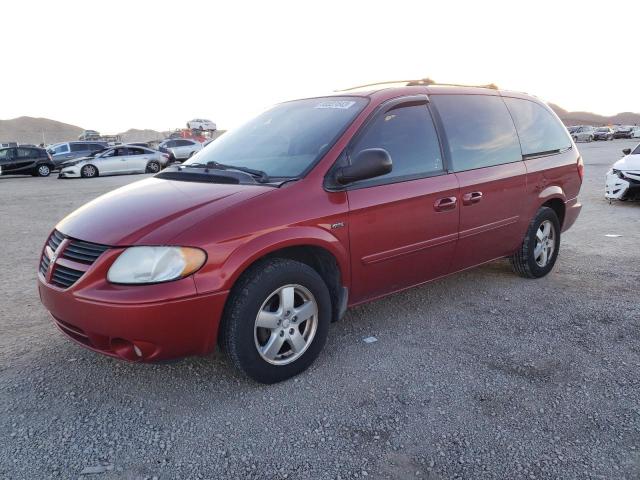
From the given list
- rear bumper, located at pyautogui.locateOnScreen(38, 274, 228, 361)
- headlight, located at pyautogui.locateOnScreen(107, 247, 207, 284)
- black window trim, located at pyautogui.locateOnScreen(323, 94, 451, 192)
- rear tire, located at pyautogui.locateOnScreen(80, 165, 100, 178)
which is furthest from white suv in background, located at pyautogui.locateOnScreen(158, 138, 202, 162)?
headlight, located at pyautogui.locateOnScreen(107, 247, 207, 284)

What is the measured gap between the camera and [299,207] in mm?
3027

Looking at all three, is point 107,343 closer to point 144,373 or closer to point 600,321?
point 144,373

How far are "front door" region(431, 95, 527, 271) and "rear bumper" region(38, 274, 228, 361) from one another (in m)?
2.17

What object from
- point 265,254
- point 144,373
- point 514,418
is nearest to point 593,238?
point 514,418

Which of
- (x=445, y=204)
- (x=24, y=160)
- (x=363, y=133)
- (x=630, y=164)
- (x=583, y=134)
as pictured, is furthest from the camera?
(x=583, y=134)

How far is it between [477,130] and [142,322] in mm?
3055

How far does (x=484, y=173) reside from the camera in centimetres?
415

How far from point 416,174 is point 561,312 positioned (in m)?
1.73

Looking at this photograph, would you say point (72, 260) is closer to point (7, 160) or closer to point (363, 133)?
point (363, 133)

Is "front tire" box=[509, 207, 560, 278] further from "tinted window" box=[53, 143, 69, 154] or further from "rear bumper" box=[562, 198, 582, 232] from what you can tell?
"tinted window" box=[53, 143, 69, 154]

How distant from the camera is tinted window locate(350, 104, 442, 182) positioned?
11.5ft

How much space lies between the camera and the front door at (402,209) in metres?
3.36

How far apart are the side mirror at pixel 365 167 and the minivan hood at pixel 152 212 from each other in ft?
1.61

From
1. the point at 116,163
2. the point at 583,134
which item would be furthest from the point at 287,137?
the point at 583,134
